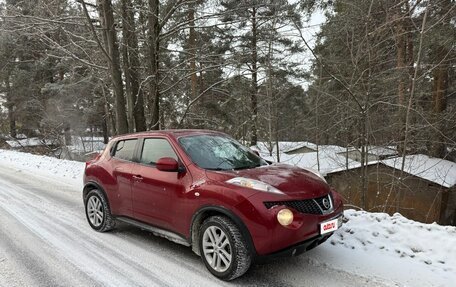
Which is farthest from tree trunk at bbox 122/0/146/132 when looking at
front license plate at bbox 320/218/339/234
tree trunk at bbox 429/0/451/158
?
front license plate at bbox 320/218/339/234

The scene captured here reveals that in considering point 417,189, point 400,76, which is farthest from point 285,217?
point 417,189

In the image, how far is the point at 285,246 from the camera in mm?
3746

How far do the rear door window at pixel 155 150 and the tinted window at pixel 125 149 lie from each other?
0.30 m

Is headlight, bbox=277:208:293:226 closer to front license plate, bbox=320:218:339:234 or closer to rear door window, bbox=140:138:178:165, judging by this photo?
front license plate, bbox=320:218:339:234

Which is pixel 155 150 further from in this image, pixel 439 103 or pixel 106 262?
pixel 439 103

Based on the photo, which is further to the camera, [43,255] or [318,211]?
[43,255]

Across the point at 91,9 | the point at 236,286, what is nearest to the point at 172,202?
the point at 236,286

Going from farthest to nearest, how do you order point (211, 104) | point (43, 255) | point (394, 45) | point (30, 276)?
1. point (211, 104)
2. point (394, 45)
3. point (43, 255)
4. point (30, 276)

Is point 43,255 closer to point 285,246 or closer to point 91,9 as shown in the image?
point 285,246

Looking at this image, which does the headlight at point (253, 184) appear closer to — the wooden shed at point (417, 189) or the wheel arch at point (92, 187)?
the wheel arch at point (92, 187)

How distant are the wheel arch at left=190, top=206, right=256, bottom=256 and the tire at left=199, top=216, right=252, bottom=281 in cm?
6

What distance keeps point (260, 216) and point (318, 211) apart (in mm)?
728

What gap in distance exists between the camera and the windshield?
15.2 ft

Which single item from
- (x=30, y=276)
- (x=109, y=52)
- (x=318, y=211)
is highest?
(x=109, y=52)
